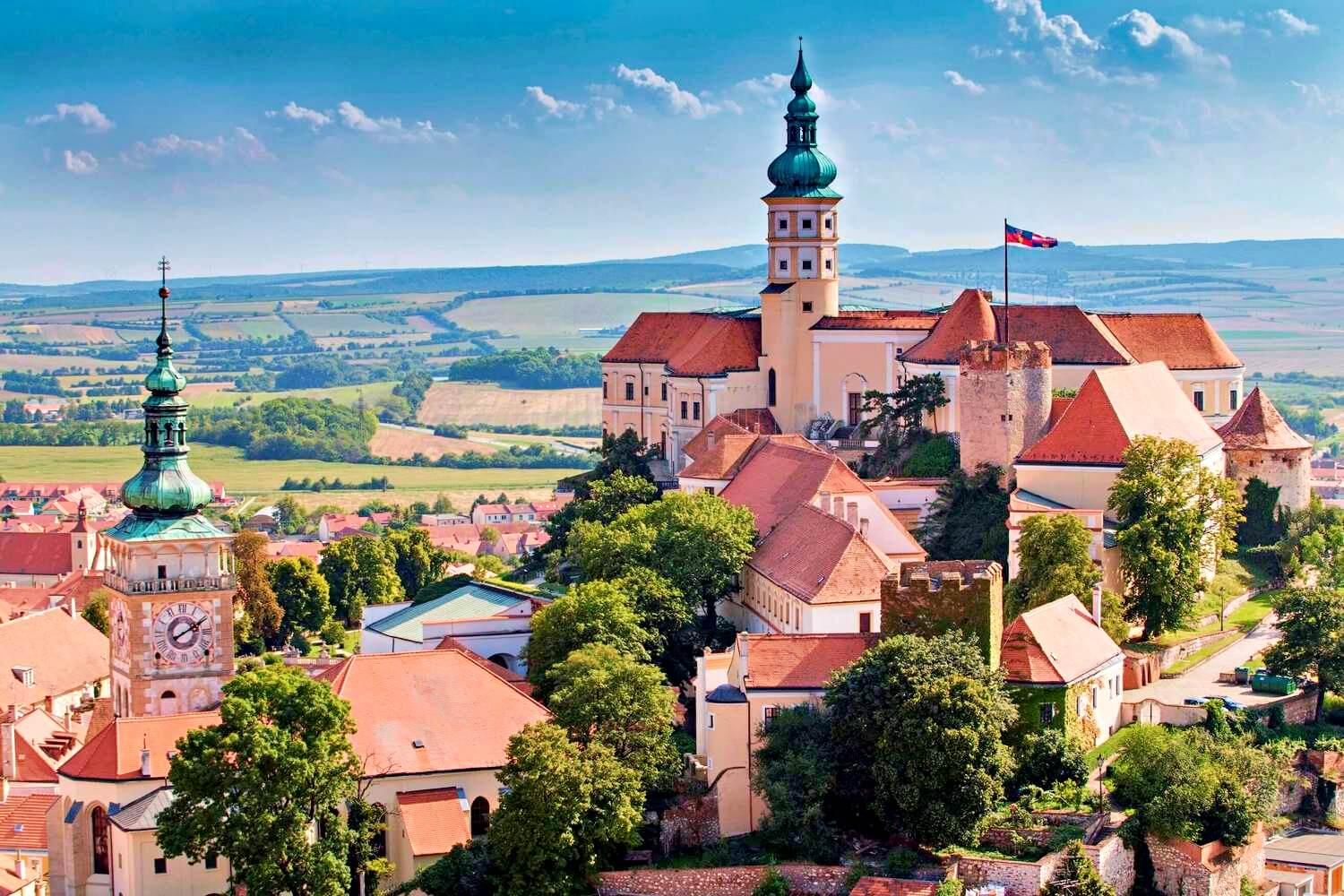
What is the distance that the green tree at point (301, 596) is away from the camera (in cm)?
9206

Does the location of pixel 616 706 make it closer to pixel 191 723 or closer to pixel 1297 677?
pixel 191 723

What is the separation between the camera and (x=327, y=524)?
164750 millimetres

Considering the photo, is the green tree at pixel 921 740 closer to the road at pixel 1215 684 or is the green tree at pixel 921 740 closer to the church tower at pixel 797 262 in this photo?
the road at pixel 1215 684

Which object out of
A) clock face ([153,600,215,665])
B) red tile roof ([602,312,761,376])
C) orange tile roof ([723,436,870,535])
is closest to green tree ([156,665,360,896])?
clock face ([153,600,215,665])

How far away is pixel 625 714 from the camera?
57.8m

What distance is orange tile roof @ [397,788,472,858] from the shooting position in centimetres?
5558

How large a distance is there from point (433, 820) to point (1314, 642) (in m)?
24.3

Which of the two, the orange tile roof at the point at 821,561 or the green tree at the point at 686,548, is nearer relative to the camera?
the orange tile roof at the point at 821,561

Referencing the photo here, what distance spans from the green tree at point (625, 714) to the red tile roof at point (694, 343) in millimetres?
35486

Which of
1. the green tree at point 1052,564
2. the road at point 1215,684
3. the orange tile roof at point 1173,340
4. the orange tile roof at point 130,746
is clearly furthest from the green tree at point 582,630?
the orange tile roof at point 1173,340

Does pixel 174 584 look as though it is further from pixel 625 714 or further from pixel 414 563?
pixel 414 563

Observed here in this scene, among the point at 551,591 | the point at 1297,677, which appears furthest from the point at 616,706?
the point at 551,591

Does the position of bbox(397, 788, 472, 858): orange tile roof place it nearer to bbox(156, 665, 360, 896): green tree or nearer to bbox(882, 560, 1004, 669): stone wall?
bbox(156, 665, 360, 896): green tree

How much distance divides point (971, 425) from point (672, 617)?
14771 mm
